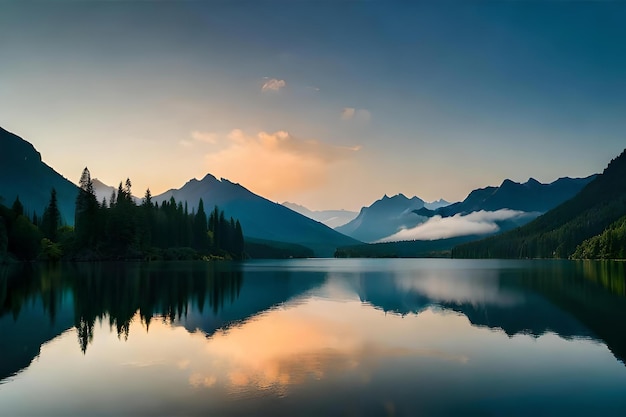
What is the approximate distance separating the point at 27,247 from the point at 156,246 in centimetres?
5542

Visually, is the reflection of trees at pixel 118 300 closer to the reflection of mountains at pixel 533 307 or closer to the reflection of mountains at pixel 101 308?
the reflection of mountains at pixel 101 308

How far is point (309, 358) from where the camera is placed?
1033 inches

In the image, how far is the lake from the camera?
60.3 feet

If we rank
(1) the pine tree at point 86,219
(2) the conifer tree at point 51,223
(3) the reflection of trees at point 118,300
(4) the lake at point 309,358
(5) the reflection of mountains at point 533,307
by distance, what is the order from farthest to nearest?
(2) the conifer tree at point 51,223 → (1) the pine tree at point 86,219 → (3) the reflection of trees at point 118,300 → (5) the reflection of mountains at point 533,307 → (4) the lake at point 309,358

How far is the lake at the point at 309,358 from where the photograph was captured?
1838cm

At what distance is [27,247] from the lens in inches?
5822

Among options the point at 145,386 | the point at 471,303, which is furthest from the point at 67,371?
the point at 471,303

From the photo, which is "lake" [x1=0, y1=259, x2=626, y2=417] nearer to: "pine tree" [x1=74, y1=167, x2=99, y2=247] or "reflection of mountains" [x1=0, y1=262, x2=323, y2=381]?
"reflection of mountains" [x1=0, y1=262, x2=323, y2=381]

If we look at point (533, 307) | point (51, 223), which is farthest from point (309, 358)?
point (51, 223)

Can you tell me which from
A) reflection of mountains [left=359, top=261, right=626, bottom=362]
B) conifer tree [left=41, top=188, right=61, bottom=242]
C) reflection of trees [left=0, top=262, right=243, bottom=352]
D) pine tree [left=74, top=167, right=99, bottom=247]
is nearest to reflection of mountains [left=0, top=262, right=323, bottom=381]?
reflection of trees [left=0, top=262, right=243, bottom=352]

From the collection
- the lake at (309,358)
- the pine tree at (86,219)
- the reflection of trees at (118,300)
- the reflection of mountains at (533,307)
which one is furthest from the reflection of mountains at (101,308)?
the pine tree at (86,219)

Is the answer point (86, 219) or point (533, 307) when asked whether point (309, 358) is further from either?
point (86, 219)

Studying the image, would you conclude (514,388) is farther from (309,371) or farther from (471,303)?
(471,303)

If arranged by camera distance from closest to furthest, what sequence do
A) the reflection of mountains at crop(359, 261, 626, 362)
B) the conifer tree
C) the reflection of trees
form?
the reflection of mountains at crop(359, 261, 626, 362) < the reflection of trees < the conifer tree
